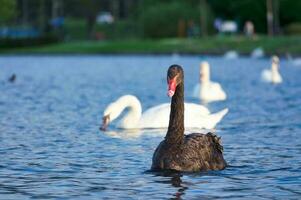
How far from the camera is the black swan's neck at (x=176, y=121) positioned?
1388 cm

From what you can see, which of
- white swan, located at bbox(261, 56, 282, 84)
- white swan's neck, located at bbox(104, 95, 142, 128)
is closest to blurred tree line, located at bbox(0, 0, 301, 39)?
white swan, located at bbox(261, 56, 282, 84)

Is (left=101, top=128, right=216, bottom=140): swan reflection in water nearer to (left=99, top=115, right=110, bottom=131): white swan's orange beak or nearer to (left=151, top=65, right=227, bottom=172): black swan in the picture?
(left=99, top=115, right=110, bottom=131): white swan's orange beak

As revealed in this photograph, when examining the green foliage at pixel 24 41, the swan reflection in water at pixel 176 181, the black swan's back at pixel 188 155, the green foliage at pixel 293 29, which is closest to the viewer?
the swan reflection in water at pixel 176 181

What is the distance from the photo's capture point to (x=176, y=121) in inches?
549

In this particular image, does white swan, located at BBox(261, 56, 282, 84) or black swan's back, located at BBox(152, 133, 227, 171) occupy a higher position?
white swan, located at BBox(261, 56, 282, 84)

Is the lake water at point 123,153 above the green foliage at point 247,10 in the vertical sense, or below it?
Answer: below

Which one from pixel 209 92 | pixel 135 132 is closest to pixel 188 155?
pixel 135 132

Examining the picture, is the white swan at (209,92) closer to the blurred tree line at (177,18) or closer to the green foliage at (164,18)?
the blurred tree line at (177,18)

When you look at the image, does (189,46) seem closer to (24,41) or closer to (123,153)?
(24,41)

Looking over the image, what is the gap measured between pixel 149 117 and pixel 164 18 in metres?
80.2

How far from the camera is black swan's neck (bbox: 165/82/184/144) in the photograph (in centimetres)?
1388

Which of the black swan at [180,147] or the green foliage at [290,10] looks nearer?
the black swan at [180,147]

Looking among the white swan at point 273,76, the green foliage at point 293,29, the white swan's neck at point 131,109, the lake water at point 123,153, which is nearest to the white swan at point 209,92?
the lake water at point 123,153

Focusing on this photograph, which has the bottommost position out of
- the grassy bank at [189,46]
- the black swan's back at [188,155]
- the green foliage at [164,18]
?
the black swan's back at [188,155]
